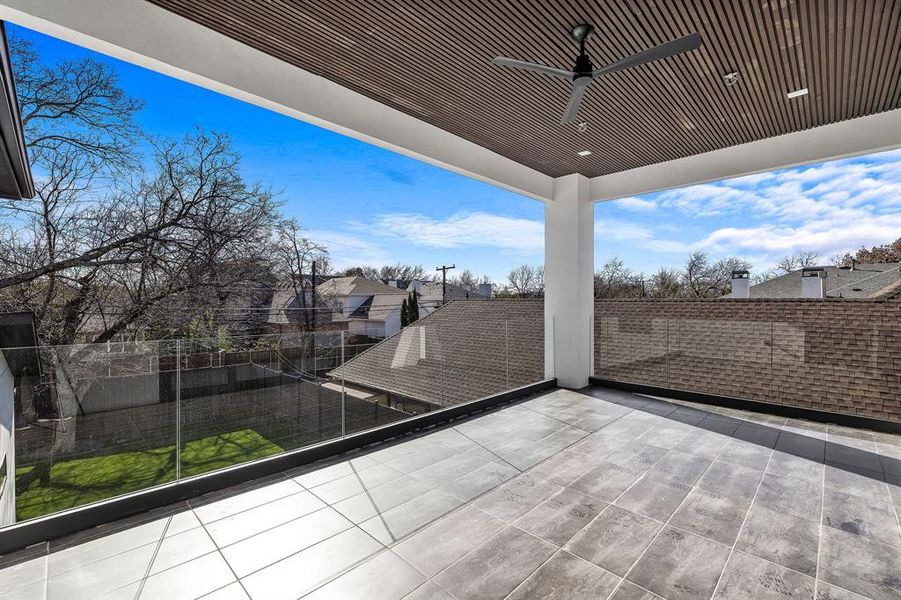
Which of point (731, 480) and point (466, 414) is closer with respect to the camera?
point (731, 480)

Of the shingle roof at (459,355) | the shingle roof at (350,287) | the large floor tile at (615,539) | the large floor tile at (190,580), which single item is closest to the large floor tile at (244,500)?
the large floor tile at (190,580)

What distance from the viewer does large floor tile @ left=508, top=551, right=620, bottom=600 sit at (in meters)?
1.77

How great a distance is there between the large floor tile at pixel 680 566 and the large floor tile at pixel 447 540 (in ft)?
2.56

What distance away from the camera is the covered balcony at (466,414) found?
2020 mm

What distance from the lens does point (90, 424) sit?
249 cm

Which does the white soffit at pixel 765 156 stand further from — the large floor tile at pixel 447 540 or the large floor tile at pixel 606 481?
the large floor tile at pixel 447 540

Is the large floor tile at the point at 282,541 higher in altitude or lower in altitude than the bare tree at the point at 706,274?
lower

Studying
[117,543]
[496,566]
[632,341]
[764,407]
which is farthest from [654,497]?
[632,341]

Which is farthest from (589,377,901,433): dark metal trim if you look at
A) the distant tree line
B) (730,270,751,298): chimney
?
the distant tree line

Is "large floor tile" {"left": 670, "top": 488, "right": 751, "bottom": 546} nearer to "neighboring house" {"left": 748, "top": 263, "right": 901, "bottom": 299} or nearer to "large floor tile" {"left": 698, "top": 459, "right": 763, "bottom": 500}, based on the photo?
"large floor tile" {"left": 698, "top": 459, "right": 763, "bottom": 500}

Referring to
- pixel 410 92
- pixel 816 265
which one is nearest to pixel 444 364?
pixel 410 92

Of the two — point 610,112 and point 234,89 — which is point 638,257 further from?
point 234,89

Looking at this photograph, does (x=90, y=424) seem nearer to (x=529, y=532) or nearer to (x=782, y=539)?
(x=529, y=532)

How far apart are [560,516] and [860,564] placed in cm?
147
